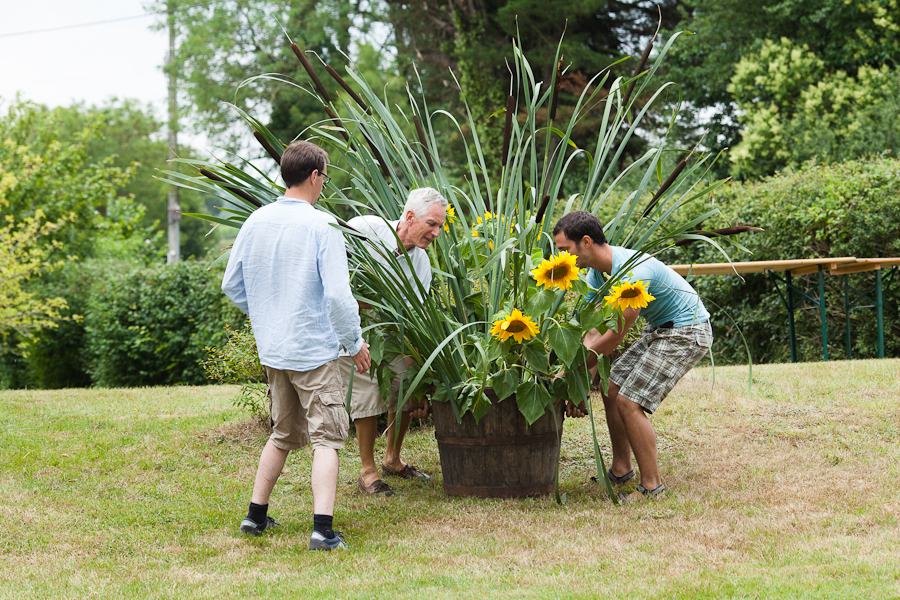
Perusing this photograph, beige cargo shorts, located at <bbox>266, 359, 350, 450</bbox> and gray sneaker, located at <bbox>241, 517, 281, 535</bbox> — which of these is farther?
gray sneaker, located at <bbox>241, 517, 281, 535</bbox>

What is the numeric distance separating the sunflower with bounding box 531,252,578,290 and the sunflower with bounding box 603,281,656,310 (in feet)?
0.58

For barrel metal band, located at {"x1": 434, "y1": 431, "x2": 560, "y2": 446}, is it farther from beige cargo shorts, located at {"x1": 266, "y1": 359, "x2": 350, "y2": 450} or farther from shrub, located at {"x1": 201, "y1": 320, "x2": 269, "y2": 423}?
shrub, located at {"x1": 201, "y1": 320, "x2": 269, "y2": 423}

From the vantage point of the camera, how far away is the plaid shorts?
3412mm

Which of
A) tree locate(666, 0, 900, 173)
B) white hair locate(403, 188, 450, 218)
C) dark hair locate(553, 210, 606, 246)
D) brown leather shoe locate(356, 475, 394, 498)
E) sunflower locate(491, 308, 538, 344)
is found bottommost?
brown leather shoe locate(356, 475, 394, 498)

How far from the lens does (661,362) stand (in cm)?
343

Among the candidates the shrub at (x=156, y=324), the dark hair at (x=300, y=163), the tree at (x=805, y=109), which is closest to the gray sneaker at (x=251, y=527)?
the dark hair at (x=300, y=163)

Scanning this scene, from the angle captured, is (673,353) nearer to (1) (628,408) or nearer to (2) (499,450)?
(1) (628,408)

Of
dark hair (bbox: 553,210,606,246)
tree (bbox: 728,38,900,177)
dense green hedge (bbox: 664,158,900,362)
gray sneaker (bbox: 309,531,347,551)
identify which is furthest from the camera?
tree (bbox: 728,38,900,177)

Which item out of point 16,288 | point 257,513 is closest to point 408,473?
point 257,513

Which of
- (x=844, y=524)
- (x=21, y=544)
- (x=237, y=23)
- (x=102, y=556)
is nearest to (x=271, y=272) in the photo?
(x=102, y=556)

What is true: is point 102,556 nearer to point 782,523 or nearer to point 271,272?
point 271,272

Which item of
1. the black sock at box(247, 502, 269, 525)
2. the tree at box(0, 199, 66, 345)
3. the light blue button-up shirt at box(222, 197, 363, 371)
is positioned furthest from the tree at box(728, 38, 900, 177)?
the tree at box(0, 199, 66, 345)

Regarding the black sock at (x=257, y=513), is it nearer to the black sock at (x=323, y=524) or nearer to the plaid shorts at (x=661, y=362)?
the black sock at (x=323, y=524)

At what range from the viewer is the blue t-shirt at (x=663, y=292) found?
3.32 m
